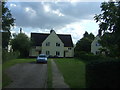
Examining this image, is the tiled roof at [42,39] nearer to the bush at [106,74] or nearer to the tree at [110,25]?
the tree at [110,25]

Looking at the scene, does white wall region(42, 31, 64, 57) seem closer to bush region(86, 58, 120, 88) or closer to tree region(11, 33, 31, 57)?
tree region(11, 33, 31, 57)

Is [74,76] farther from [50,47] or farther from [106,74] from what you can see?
[50,47]

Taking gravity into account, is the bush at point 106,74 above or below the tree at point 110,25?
below

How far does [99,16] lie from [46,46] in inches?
2360

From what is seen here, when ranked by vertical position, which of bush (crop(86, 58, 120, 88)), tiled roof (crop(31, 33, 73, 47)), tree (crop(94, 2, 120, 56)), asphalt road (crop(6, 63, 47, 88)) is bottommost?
asphalt road (crop(6, 63, 47, 88))

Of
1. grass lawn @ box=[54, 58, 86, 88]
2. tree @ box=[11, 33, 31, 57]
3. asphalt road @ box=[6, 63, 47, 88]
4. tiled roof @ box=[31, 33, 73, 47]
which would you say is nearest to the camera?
asphalt road @ box=[6, 63, 47, 88]

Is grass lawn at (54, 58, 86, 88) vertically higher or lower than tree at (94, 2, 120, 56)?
lower

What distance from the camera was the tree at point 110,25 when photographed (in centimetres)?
1202

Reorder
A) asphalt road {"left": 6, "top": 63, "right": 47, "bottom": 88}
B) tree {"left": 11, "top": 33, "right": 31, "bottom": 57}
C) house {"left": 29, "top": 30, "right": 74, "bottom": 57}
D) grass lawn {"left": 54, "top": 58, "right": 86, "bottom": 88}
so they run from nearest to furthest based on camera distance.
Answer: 1. asphalt road {"left": 6, "top": 63, "right": 47, "bottom": 88}
2. grass lawn {"left": 54, "top": 58, "right": 86, "bottom": 88}
3. tree {"left": 11, "top": 33, "right": 31, "bottom": 57}
4. house {"left": 29, "top": 30, "right": 74, "bottom": 57}

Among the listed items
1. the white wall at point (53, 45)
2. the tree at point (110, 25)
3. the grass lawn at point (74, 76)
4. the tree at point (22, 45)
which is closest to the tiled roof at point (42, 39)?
the white wall at point (53, 45)

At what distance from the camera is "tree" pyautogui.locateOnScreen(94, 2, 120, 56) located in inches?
473

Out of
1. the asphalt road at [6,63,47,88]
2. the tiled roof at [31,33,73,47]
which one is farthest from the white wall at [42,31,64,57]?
the asphalt road at [6,63,47,88]

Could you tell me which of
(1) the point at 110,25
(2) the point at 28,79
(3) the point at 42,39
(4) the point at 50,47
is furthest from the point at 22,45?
(1) the point at 110,25

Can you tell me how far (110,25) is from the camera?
12.5 m
